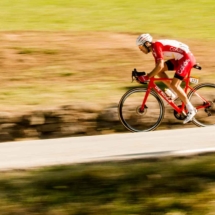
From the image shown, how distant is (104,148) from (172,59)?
2.85m

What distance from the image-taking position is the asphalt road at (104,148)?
7824mm

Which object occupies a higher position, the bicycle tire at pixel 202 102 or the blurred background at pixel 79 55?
the blurred background at pixel 79 55

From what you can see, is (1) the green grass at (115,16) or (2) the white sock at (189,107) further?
(1) the green grass at (115,16)

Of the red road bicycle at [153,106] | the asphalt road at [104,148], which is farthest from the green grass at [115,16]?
the asphalt road at [104,148]

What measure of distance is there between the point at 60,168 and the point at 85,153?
63.3 inches

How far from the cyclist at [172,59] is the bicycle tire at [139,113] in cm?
37

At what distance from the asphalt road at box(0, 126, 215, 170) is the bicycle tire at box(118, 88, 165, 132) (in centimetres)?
70

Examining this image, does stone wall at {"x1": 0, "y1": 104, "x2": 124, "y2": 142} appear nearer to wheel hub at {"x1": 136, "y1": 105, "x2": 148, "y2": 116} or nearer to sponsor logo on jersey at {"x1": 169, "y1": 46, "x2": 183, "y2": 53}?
wheel hub at {"x1": 136, "y1": 105, "x2": 148, "y2": 116}

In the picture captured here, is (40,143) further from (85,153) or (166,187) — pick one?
(166,187)

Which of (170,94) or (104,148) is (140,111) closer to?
(170,94)

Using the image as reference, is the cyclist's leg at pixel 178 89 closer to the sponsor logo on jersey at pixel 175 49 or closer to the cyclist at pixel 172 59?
the cyclist at pixel 172 59

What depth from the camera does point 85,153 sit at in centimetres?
867

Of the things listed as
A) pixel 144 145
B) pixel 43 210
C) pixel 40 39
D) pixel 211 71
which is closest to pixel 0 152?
pixel 144 145

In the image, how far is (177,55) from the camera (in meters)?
11.2
